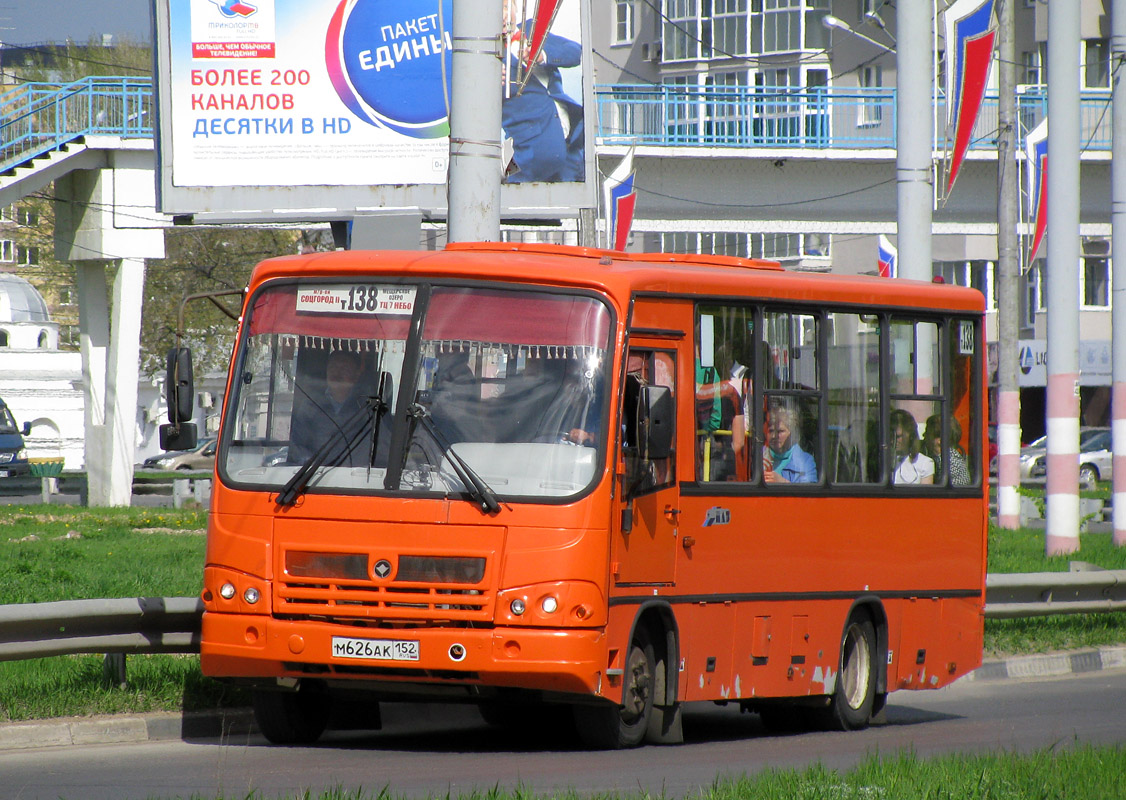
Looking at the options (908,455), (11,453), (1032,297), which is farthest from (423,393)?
(1032,297)

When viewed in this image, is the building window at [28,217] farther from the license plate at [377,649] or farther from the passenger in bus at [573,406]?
the license plate at [377,649]

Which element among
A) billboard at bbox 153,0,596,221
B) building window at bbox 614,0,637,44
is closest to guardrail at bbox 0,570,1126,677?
billboard at bbox 153,0,596,221

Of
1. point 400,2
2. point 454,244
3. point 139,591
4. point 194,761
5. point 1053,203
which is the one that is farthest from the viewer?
point 400,2

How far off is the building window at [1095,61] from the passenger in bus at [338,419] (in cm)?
4969

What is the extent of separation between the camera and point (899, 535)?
12148 mm

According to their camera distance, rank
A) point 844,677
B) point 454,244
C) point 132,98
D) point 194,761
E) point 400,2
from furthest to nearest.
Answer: point 132,98
point 400,2
point 844,677
point 454,244
point 194,761

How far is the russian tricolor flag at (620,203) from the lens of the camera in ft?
89.9

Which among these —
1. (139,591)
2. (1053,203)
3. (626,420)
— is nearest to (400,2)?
(1053,203)

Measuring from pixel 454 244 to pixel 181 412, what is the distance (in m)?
1.99

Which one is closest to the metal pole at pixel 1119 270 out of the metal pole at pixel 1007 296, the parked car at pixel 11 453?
the metal pole at pixel 1007 296

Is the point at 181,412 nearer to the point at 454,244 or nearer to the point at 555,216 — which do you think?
the point at 454,244

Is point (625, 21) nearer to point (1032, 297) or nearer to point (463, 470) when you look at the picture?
point (1032, 297)

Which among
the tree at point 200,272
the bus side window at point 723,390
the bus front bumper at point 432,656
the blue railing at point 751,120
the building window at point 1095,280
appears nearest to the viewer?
the bus front bumper at point 432,656

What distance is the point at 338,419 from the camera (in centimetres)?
983
